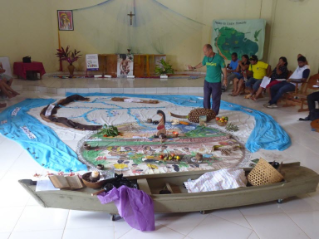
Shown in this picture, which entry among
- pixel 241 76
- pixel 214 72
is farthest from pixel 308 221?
pixel 241 76

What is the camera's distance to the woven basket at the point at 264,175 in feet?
8.30

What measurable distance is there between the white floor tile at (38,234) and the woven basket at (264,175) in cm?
174

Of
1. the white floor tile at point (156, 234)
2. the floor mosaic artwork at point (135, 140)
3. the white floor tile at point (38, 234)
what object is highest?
the floor mosaic artwork at point (135, 140)

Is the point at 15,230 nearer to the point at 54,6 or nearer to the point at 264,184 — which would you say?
the point at 264,184

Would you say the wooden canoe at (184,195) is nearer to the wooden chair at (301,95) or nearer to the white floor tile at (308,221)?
the white floor tile at (308,221)

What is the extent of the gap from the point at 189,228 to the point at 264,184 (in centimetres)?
79

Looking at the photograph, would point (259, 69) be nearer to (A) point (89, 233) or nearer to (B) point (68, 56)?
(A) point (89, 233)

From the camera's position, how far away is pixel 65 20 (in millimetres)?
9117

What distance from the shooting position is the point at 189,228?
230 cm

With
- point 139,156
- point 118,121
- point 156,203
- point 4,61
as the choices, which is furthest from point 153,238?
point 4,61

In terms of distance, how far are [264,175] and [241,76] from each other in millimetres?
4946

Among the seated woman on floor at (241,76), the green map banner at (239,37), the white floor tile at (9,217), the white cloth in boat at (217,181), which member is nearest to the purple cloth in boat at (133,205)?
the white cloth in boat at (217,181)

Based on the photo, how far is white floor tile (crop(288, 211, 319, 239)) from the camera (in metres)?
2.27

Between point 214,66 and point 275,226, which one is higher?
point 214,66
